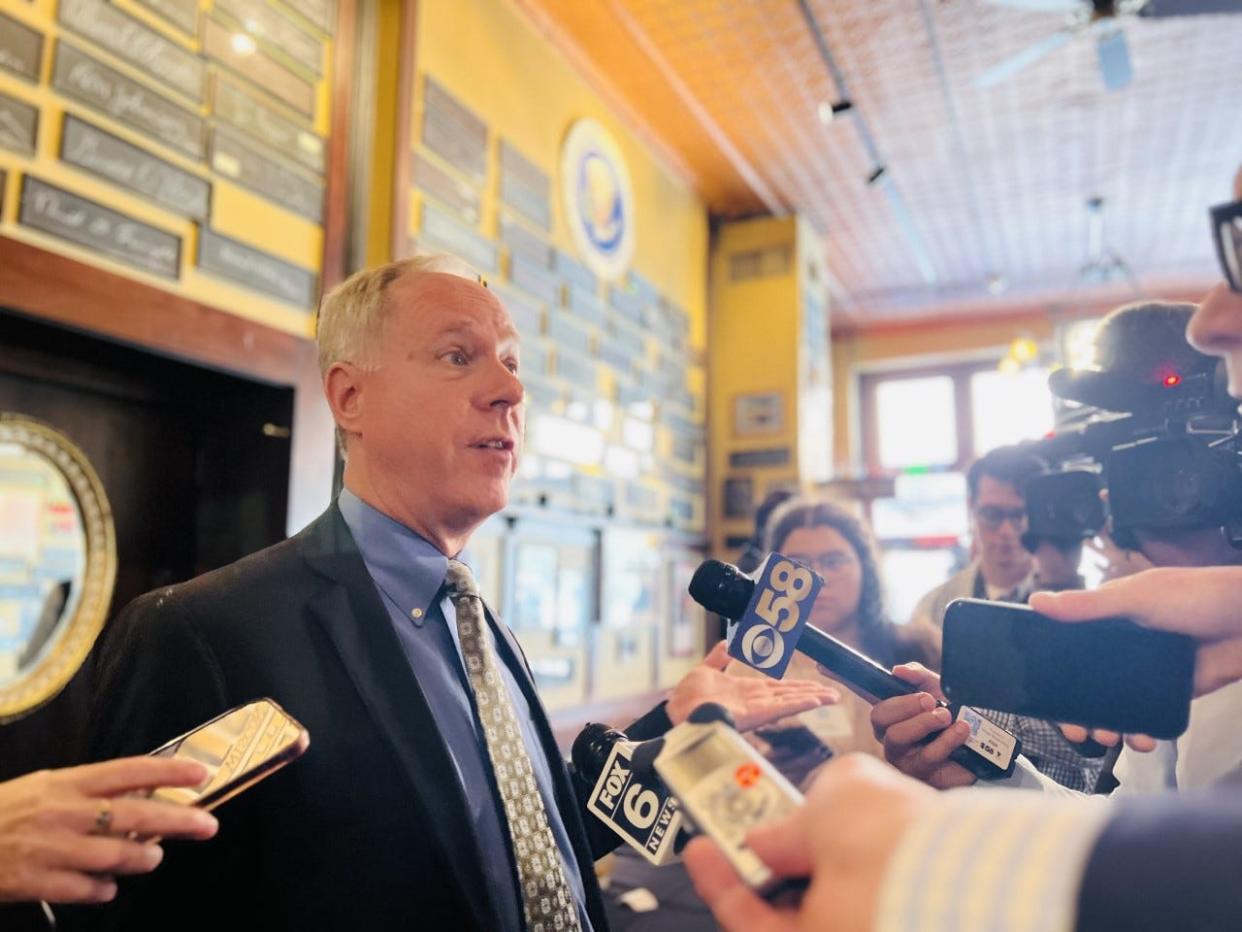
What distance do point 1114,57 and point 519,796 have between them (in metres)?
3.70

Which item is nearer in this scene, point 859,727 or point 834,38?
point 859,727

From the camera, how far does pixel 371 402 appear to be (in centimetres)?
137

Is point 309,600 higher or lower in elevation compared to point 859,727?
higher

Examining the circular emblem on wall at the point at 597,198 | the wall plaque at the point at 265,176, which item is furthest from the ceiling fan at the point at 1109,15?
the wall plaque at the point at 265,176

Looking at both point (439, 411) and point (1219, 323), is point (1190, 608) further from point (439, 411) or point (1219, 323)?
point (439, 411)

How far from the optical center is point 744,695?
1135mm

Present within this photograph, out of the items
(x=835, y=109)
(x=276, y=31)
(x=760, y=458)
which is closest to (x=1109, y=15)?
(x=835, y=109)

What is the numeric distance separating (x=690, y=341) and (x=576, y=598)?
7.02 ft

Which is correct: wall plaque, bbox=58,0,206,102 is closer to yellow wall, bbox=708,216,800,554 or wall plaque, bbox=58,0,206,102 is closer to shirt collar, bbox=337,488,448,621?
shirt collar, bbox=337,488,448,621

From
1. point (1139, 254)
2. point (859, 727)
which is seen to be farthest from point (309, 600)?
point (1139, 254)

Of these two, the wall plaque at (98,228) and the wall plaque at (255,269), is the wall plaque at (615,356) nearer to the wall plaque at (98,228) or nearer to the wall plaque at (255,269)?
the wall plaque at (255,269)

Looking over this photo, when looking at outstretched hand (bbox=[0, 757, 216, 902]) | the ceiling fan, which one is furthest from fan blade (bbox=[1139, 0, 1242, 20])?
outstretched hand (bbox=[0, 757, 216, 902])

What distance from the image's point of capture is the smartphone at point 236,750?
0.69 meters

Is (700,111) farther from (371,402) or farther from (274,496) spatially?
(371,402)
